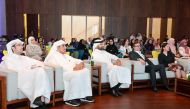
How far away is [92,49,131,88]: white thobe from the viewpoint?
633 centimetres

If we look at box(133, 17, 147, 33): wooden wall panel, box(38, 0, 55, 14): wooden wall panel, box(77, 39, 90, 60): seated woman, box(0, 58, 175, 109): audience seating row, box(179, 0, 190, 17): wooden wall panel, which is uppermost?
box(179, 0, 190, 17): wooden wall panel

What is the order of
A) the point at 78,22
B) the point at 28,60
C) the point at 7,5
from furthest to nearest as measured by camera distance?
1. the point at 78,22
2. the point at 7,5
3. the point at 28,60

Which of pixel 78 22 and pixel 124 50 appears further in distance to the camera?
pixel 78 22

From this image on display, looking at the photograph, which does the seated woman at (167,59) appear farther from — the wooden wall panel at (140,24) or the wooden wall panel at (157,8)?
the wooden wall panel at (157,8)

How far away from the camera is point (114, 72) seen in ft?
20.8

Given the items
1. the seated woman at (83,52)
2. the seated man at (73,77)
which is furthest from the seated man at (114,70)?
the seated woman at (83,52)

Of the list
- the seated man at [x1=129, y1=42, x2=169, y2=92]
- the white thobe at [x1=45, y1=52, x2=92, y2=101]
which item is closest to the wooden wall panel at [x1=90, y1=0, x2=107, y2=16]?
the seated man at [x1=129, y1=42, x2=169, y2=92]

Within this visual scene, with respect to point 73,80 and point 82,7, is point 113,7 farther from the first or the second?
point 73,80

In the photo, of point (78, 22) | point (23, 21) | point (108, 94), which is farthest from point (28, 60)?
point (78, 22)

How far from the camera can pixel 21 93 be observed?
507 cm

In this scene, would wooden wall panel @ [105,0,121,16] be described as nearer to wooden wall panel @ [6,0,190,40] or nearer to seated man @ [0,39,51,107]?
wooden wall panel @ [6,0,190,40]

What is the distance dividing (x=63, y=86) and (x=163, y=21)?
518 inches

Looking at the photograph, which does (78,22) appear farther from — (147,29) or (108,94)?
(108,94)

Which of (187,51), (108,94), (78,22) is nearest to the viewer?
(108,94)
